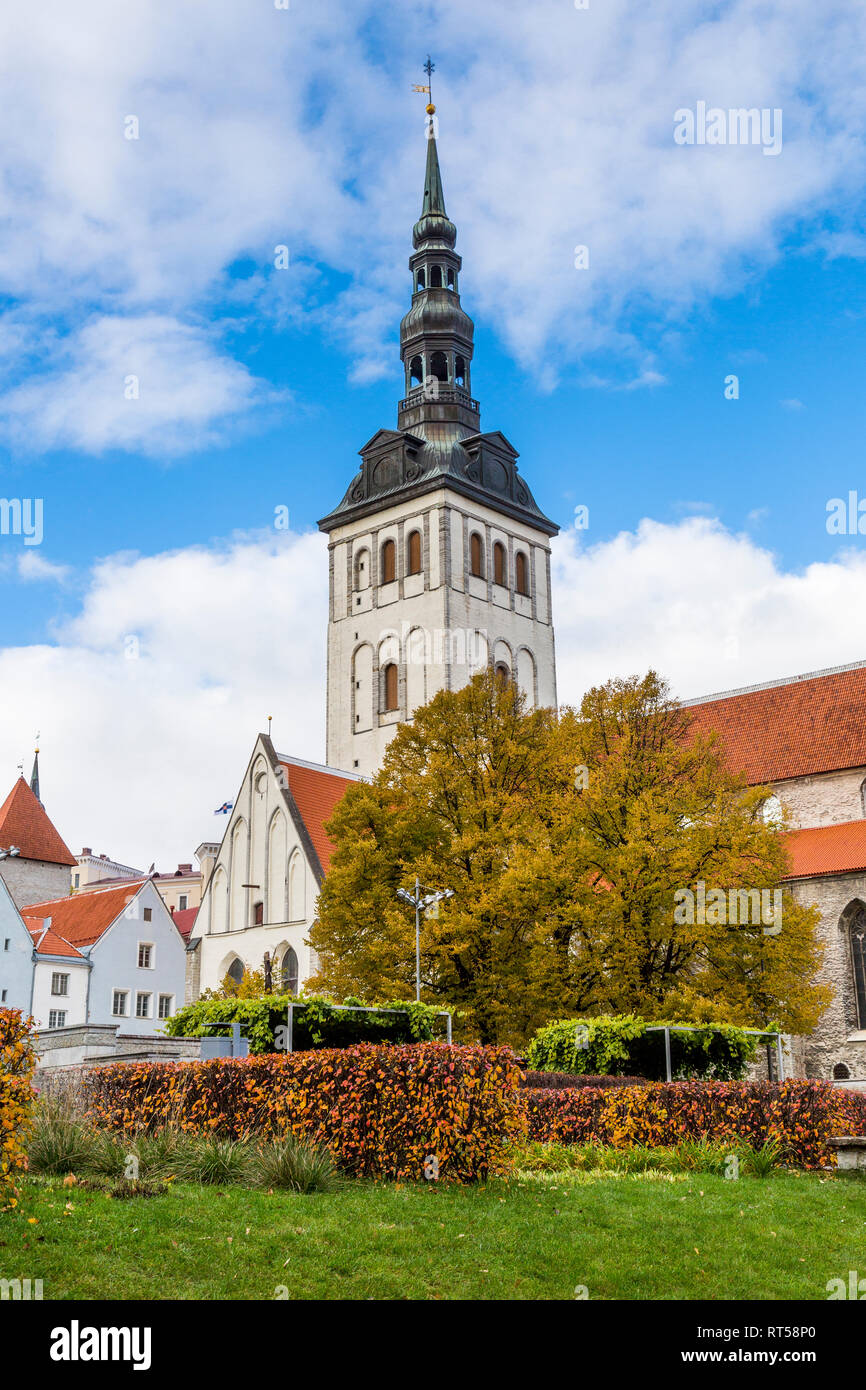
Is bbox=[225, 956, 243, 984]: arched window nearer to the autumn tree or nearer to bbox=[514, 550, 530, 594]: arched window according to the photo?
the autumn tree

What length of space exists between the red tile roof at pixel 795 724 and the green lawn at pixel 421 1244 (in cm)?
2928

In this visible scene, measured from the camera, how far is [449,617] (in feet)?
209

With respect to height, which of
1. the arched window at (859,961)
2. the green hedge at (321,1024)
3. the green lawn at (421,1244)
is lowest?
the green lawn at (421,1244)

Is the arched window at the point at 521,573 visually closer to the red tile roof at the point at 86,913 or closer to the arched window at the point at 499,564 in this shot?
the arched window at the point at 499,564

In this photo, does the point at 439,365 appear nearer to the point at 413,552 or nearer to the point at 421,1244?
the point at 413,552

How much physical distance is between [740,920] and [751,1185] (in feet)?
46.6

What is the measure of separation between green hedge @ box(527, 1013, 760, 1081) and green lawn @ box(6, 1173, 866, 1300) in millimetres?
9855

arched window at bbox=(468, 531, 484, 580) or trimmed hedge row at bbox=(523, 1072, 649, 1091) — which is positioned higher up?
arched window at bbox=(468, 531, 484, 580)

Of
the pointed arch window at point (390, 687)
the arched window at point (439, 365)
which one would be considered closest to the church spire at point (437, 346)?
the arched window at point (439, 365)

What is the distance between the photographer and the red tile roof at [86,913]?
2251 inches

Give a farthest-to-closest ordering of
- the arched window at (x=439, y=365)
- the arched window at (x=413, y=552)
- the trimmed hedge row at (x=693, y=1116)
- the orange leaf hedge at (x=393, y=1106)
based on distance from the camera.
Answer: the arched window at (x=439, y=365) < the arched window at (x=413, y=552) < the trimmed hedge row at (x=693, y=1116) < the orange leaf hedge at (x=393, y=1106)

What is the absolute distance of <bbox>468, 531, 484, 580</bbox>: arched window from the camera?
6669cm

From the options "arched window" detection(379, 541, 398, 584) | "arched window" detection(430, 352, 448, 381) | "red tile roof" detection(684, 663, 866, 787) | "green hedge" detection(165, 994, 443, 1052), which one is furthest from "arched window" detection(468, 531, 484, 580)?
"green hedge" detection(165, 994, 443, 1052)
